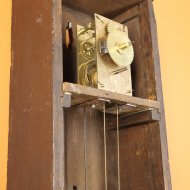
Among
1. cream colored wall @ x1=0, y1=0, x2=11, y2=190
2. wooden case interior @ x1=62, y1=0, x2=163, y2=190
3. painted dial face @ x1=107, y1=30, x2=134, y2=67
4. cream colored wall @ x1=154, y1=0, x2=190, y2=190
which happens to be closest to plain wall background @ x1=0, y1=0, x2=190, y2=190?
cream colored wall @ x1=154, y1=0, x2=190, y2=190

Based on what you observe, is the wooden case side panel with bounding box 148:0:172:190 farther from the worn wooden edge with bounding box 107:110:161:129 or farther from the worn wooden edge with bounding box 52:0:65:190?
the worn wooden edge with bounding box 52:0:65:190

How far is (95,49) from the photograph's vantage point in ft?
3.07

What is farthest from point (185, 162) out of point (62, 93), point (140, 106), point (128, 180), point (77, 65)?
point (62, 93)

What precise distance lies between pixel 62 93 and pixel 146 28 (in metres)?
0.41

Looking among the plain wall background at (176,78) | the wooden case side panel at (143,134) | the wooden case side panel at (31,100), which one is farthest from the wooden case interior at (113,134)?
the plain wall background at (176,78)

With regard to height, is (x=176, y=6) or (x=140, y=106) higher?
(x=176, y=6)

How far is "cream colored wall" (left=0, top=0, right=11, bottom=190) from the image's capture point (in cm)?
88

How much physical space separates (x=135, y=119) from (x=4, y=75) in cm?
39

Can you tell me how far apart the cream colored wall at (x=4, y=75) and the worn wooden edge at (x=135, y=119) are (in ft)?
1.08

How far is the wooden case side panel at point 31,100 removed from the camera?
2.45 ft

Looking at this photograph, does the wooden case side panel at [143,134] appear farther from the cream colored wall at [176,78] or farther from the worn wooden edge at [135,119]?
the cream colored wall at [176,78]

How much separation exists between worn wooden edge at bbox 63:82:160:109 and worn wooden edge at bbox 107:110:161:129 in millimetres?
26

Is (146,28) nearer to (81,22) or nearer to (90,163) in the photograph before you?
(81,22)

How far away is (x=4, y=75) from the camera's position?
0.94m
